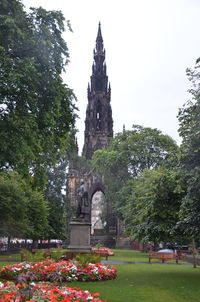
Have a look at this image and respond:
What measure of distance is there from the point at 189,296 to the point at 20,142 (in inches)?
337

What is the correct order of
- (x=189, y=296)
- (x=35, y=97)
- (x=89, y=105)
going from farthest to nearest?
1. (x=89, y=105)
2. (x=35, y=97)
3. (x=189, y=296)

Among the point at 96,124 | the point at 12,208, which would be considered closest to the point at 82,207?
the point at 12,208

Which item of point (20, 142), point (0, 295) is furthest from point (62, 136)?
point (0, 295)

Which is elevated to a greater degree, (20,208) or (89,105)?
(89,105)

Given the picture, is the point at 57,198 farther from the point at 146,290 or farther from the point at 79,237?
the point at 146,290

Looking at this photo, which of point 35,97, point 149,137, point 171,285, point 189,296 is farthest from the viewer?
point 149,137

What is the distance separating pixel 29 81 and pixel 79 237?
950 cm

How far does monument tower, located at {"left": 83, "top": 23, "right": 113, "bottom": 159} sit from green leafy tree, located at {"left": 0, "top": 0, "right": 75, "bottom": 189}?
66.6 m

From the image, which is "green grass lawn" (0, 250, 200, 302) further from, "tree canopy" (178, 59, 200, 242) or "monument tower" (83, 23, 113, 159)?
"monument tower" (83, 23, 113, 159)

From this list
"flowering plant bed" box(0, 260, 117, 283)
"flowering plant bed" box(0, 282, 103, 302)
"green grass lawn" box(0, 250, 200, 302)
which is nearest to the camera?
"flowering plant bed" box(0, 282, 103, 302)

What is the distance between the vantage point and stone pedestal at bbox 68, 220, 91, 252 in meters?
19.7

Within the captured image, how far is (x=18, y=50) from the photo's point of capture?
15266mm

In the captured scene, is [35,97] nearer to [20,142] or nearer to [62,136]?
[20,142]

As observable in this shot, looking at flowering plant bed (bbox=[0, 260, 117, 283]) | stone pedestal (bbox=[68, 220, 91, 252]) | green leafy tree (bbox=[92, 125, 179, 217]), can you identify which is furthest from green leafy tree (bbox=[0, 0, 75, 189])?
green leafy tree (bbox=[92, 125, 179, 217])
